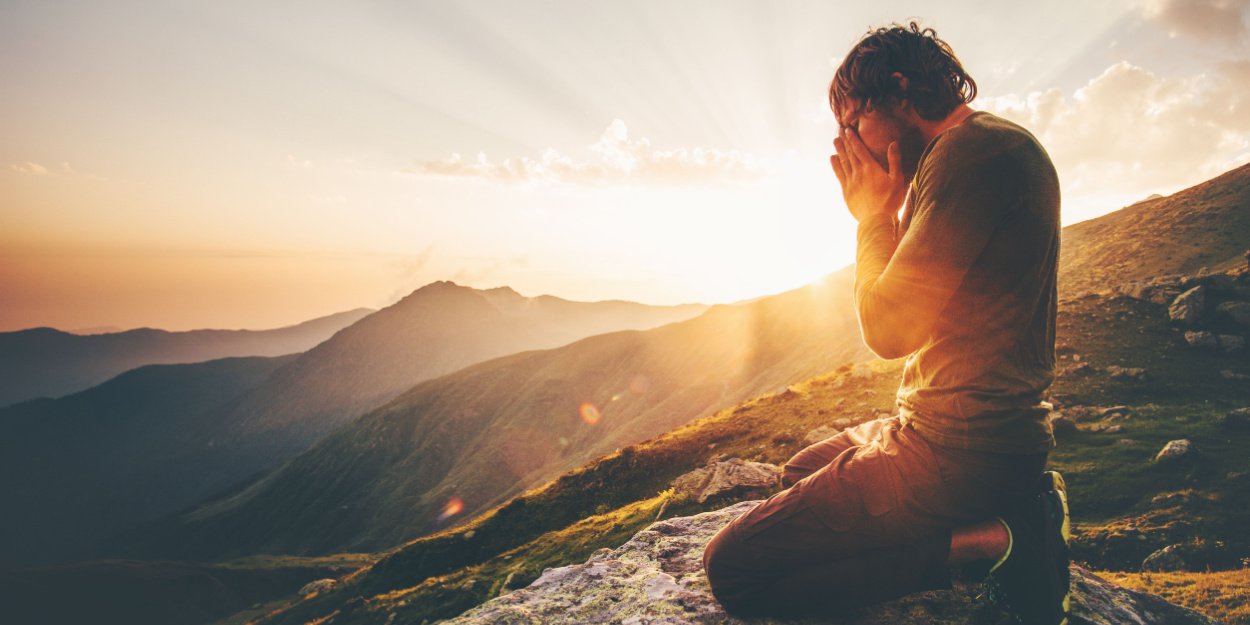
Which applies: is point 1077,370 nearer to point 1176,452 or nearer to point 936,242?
point 1176,452

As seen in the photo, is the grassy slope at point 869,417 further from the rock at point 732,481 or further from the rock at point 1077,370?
the rock at point 732,481

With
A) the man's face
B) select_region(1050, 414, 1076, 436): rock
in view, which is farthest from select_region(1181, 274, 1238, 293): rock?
the man's face

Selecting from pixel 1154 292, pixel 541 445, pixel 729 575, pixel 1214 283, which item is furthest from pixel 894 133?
pixel 541 445

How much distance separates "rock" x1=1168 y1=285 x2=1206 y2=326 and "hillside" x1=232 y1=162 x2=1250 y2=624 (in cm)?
57

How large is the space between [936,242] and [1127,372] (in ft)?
107

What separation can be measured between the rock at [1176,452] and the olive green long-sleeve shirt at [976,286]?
2359cm

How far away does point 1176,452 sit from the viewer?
1866 cm

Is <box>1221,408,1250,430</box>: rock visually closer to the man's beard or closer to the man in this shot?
the man

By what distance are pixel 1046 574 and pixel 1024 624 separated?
45 cm

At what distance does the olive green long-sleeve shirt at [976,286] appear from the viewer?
294 centimetres

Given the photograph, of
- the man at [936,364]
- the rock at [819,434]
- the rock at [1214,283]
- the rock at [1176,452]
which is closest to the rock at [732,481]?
the rock at [819,434]

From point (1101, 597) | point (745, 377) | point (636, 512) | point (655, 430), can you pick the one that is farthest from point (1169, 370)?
point (745, 377)

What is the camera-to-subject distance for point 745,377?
162m

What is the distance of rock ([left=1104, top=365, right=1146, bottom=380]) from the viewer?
24828mm
